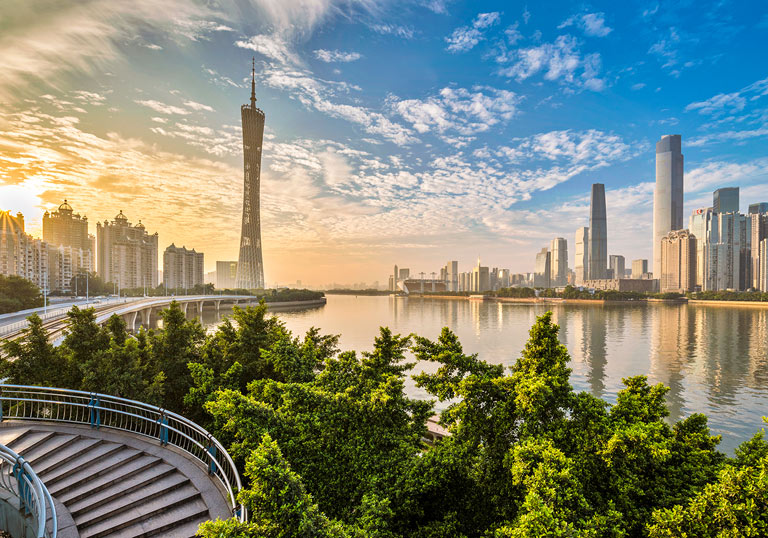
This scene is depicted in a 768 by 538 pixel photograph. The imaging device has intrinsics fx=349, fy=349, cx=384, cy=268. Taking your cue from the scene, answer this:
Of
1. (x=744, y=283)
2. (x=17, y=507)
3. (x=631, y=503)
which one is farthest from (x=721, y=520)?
(x=744, y=283)

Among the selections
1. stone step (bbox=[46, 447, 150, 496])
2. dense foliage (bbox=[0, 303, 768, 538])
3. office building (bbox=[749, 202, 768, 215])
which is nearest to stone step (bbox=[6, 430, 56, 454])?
stone step (bbox=[46, 447, 150, 496])

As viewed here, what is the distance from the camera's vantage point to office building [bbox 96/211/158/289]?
99.8m

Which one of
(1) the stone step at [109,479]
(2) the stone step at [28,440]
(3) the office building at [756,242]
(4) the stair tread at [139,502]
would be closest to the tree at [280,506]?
(4) the stair tread at [139,502]

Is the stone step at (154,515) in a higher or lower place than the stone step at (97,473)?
lower

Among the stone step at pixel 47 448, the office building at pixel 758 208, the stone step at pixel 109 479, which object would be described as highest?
the office building at pixel 758 208

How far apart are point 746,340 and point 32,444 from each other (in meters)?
56.3

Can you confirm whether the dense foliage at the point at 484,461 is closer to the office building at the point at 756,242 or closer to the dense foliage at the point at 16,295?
the dense foliage at the point at 16,295

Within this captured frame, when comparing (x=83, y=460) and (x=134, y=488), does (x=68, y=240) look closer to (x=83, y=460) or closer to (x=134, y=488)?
(x=83, y=460)

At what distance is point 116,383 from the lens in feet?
31.9

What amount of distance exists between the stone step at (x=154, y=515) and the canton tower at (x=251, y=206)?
9678cm

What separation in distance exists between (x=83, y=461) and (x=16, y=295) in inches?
1916

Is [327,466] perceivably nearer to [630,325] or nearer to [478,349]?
[478,349]

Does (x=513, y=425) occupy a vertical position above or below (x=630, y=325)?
above

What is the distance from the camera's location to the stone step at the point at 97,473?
6.23 metres
